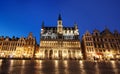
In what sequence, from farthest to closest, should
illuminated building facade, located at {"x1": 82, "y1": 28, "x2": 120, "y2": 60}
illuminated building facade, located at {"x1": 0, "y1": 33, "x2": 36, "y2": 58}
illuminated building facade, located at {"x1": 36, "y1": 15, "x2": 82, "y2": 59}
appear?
illuminated building facade, located at {"x1": 36, "y1": 15, "x2": 82, "y2": 59} → illuminated building facade, located at {"x1": 0, "y1": 33, "x2": 36, "y2": 58} → illuminated building facade, located at {"x1": 82, "y1": 28, "x2": 120, "y2": 60}

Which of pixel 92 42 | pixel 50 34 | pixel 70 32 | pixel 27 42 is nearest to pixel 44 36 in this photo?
pixel 50 34

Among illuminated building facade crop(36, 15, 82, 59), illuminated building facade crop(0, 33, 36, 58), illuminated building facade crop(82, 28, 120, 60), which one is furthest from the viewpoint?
illuminated building facade crop(36, 15, 82, 59)

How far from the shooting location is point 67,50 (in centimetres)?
9719

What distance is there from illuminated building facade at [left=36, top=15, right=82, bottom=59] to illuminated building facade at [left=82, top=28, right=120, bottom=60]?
6494 mm

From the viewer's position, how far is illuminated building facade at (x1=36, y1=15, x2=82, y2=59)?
95125 mm

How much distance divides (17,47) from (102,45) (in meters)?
54.9

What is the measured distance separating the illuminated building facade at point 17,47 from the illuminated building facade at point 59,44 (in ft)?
19.8

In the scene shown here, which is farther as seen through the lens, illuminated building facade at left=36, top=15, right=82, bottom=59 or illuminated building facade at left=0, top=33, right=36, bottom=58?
illuminated building facade at left=36, top=15, right=82, bottom=59

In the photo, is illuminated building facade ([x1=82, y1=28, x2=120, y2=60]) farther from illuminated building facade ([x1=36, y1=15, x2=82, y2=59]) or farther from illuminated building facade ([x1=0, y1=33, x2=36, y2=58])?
illuminated building facade ([x1=0, y1=33, x2=36, y2=58])

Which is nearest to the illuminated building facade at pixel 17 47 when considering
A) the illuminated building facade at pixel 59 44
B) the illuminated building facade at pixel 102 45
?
the illuminated building facade at pixel 59 44

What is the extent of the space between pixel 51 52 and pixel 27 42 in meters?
17.4

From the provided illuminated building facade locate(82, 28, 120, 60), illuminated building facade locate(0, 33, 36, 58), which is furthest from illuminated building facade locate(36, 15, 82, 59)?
illuminated building facade locate(82, 28, 120, 60)

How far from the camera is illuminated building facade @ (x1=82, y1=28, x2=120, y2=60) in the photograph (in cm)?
9110

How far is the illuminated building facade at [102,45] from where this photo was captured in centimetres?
9110
